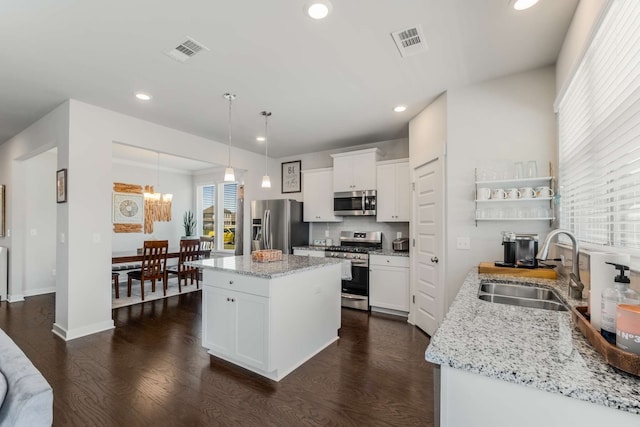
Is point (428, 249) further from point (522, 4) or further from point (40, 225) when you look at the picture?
point (40, 225)

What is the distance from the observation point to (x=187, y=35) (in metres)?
2.20

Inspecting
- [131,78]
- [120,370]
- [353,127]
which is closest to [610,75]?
[353,127]

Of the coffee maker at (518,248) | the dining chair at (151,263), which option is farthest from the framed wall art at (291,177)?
the coffee maker at (518,248)

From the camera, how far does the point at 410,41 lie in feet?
7.45

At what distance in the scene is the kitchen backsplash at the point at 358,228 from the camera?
480 cm

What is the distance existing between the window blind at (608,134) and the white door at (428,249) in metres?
1.18

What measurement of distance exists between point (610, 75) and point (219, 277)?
2992 millimetres

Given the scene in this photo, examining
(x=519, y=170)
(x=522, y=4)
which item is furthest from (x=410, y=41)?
(x=519, y=170)

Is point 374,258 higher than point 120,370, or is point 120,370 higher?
point 374,258

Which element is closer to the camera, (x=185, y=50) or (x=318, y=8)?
(x=318, y=8)

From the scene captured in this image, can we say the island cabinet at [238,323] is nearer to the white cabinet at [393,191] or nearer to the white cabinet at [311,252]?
the white cabinet at [311,252]

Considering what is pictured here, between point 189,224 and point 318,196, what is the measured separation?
4012 mm

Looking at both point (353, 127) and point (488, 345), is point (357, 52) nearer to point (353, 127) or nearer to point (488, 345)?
point (353, 127)

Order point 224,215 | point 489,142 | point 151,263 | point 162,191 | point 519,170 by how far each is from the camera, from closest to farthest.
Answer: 1. point 519,170
2. point 489,142
3. point 151,263
4. point 162,191
5. point 224,215
